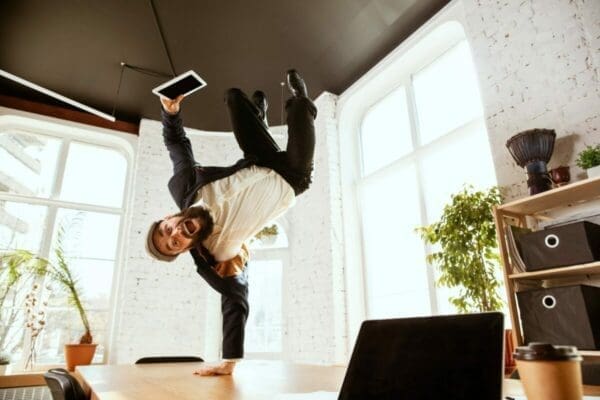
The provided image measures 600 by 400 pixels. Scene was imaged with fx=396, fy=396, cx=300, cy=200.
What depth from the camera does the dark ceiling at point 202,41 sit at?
3561 millimetres

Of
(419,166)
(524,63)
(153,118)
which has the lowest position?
(419,166)

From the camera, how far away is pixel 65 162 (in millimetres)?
4977

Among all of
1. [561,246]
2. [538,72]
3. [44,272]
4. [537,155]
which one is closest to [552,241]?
[561,246]

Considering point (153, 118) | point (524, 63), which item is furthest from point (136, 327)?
point (524, 63)

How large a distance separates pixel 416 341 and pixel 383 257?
3.76 m

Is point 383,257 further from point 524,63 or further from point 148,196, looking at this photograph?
point 148,196

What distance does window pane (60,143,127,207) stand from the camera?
4.94 metres

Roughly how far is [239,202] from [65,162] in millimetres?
4228

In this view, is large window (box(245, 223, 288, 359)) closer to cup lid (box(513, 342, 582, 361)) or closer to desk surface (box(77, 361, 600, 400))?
desk surface (box(77, 361, 600, 400))

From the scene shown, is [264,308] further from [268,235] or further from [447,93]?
[447,93]

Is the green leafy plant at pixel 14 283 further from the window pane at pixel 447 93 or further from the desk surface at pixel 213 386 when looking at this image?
the window pane at pixel 447 93

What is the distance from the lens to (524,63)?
111 inches

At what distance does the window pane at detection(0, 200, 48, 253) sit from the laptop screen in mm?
4922

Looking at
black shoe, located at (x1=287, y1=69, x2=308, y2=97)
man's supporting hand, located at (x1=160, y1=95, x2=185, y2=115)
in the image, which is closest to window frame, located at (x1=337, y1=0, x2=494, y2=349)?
black shoe, located at (x1=287, y1=69, x2=308, y2=97)
